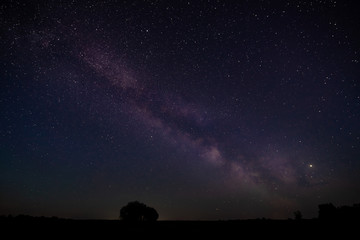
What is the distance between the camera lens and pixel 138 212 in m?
61.8

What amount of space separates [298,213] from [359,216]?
6106 centimetres

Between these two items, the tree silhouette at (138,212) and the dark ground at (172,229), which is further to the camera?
the tree silhouette at (138,212)

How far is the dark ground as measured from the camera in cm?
735

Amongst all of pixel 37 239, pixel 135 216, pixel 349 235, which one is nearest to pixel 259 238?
pixel 349 235

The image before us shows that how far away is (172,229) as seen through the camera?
325 inches

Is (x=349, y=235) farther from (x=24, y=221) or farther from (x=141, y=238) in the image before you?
(x=24, y=221)

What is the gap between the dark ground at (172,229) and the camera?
7348 millimetres

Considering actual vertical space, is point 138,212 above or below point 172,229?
below

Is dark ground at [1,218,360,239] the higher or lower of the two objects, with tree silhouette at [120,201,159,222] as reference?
higher

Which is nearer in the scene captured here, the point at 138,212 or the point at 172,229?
the point at 172,229

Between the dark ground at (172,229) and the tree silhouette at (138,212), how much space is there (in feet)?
186

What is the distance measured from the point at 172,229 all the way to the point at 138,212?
2294 inches

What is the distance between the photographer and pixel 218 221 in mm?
9562

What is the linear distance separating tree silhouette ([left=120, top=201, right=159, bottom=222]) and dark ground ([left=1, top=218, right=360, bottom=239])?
186ft
